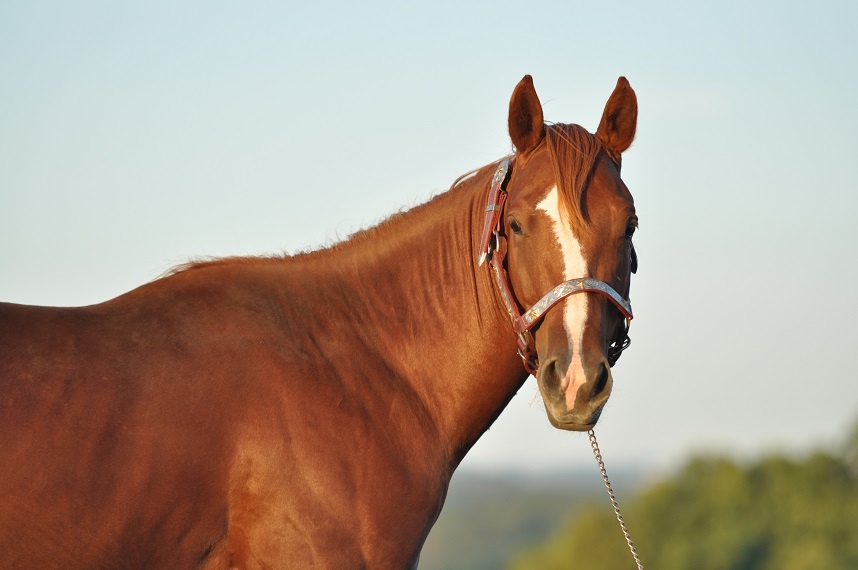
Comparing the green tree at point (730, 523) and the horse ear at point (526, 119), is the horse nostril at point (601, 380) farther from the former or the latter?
the green tree at point (730, 523)

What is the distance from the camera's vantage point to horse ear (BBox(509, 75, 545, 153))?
4.63 meters

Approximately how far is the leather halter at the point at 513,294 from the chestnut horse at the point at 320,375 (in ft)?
0.03

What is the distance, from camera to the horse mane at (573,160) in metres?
4.33

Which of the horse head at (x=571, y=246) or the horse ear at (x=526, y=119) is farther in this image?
the horse ear at (x=526, y=119)

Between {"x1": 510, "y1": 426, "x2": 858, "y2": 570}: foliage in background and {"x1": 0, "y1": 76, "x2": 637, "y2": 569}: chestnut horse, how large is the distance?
3751cm

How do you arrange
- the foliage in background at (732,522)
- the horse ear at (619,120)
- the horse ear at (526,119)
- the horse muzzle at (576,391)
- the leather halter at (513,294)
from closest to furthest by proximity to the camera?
the horse muzzle at (576,391)
the leather halter at (513,294)
the horse ear at (526,119)
the horse ear at (619,120)
the foliage in background at (732,522)

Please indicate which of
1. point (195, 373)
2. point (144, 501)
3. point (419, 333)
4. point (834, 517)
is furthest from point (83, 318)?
point (834, 517)

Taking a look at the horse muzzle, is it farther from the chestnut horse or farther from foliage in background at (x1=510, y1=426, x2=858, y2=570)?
foliage in background at (x1=510, y1=426, x2=858, y2=570)

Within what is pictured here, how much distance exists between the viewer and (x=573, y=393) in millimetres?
4094

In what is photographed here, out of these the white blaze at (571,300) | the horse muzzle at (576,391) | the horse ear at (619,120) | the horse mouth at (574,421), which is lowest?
the horse mouth at (574,421)

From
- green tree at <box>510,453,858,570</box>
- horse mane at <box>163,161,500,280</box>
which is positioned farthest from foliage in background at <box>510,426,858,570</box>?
horse mane at <box>163,161,500,280</box>

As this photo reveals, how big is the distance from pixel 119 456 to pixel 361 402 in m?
1.06

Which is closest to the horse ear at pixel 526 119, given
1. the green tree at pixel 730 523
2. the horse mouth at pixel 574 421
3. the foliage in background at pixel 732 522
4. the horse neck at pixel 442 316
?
the horse neck at pixel 442 316

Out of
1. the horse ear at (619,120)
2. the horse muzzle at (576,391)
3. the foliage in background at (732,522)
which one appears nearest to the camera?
the horse muzzle at (576,391)
